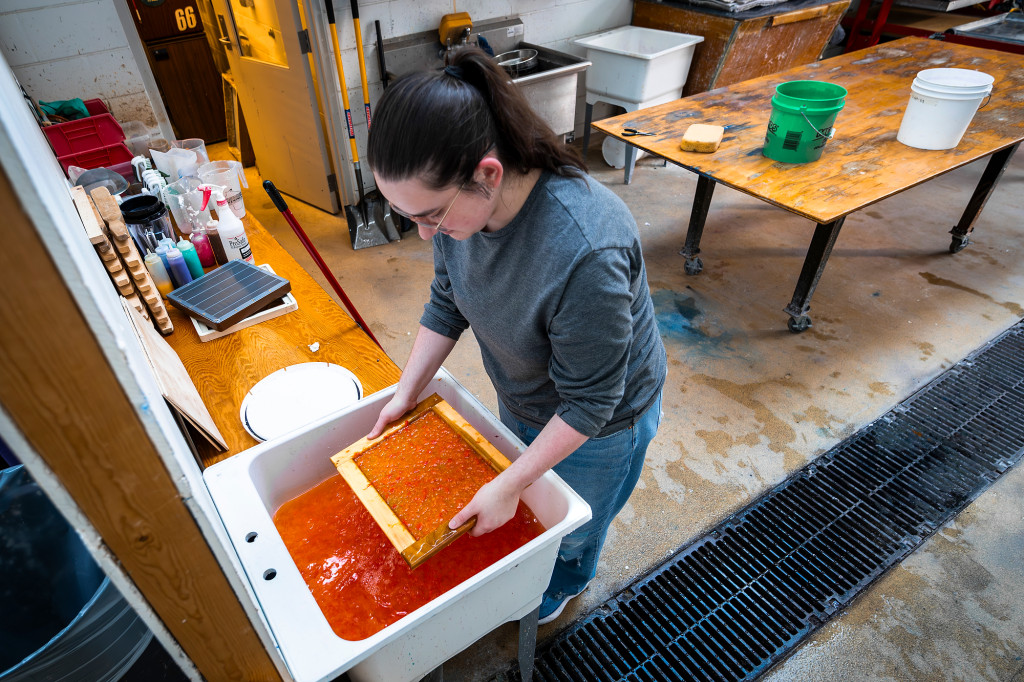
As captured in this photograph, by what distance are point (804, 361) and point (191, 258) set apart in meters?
2.81

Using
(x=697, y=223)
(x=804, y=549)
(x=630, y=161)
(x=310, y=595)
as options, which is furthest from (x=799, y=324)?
(x=310, y=595)

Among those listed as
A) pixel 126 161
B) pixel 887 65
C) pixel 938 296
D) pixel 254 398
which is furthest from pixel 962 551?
pixel 126 161

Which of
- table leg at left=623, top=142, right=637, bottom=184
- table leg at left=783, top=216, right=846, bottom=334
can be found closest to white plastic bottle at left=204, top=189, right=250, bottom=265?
table leg at left=783, top=216, right=846, bottom=334

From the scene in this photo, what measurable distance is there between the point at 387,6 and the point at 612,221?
135 inches

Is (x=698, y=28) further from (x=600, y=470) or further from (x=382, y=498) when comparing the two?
(x=382, y=498)

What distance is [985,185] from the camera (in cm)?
344

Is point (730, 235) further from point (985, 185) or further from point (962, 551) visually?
point (962, 551)

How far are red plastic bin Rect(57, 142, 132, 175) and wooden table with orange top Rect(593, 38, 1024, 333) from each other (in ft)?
7.64

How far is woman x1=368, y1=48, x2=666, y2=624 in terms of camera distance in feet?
3.00

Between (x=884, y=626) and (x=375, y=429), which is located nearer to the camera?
(x=375, y=429)

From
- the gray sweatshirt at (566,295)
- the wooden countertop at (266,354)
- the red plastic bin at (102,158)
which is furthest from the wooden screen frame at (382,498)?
the red plastic bin at (102,158)

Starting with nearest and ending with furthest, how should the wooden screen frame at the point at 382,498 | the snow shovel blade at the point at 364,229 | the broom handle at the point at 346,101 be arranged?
1. the wooden screen frame at the point at 382,498
2. the broom handle at the point at 346,101
3. the snow shovel blade at the point at 364,229

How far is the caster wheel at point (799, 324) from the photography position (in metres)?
3.08

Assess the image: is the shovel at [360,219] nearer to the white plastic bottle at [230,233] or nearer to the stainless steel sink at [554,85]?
the stainless steel sink at [554,85]
